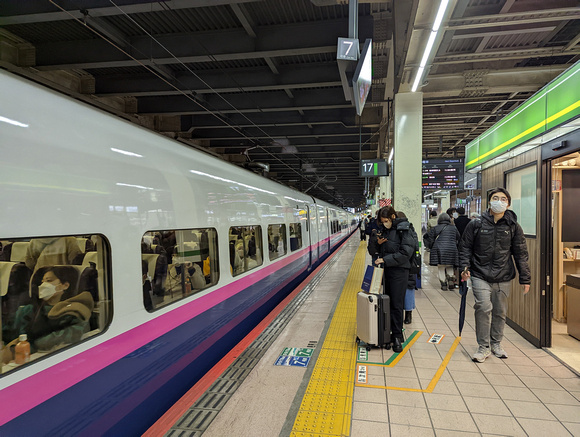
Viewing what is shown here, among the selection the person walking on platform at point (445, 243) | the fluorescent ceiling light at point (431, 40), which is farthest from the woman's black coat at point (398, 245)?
the person walking on platform at point (445, 243)

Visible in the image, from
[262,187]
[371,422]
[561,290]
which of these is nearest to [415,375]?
[371,422]

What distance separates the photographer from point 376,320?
406 centimetres

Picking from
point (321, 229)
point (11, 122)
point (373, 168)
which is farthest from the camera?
point (321, 229)

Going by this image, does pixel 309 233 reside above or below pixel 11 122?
below

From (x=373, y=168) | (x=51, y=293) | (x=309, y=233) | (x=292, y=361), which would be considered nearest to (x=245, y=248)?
(x=292, y=361)

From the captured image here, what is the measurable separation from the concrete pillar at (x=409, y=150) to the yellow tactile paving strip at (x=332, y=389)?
3.34 metres

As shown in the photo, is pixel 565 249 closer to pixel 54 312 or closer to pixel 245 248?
pixel 245 248

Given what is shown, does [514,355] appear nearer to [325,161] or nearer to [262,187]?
[262,187]

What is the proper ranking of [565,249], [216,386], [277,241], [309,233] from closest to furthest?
[216,386], [565,249], [277,241], [309,233]

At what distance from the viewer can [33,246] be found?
2.02m

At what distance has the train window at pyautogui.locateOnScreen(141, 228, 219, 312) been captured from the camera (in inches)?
111

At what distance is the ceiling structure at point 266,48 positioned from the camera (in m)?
4.84

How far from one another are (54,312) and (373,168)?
8.22 m

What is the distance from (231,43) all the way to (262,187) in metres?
2.41
